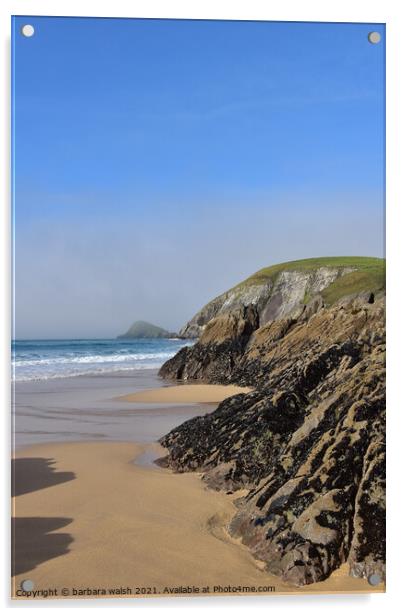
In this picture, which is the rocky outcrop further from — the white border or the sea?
the sea

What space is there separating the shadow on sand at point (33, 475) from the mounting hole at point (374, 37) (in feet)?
14.9

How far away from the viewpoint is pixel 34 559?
14.8 ft

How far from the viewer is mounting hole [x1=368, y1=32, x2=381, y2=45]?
514 cm

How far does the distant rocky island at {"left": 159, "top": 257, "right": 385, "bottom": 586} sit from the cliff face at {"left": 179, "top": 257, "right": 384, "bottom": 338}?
0.05ft

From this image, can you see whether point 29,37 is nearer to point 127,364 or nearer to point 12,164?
point 12,164

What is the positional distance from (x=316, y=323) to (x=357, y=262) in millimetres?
1106

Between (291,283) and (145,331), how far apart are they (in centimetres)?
146

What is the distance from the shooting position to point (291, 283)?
5.74 m

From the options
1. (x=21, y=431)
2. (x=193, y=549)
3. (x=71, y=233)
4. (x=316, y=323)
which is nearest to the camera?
(x=193, y=549)

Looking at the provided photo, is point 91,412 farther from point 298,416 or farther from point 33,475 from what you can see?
point 298,416

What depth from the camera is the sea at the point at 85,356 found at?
16.4 feet

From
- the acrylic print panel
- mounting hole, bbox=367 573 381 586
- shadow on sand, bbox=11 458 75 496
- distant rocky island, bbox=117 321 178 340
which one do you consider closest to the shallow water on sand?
the acrylic print panel
